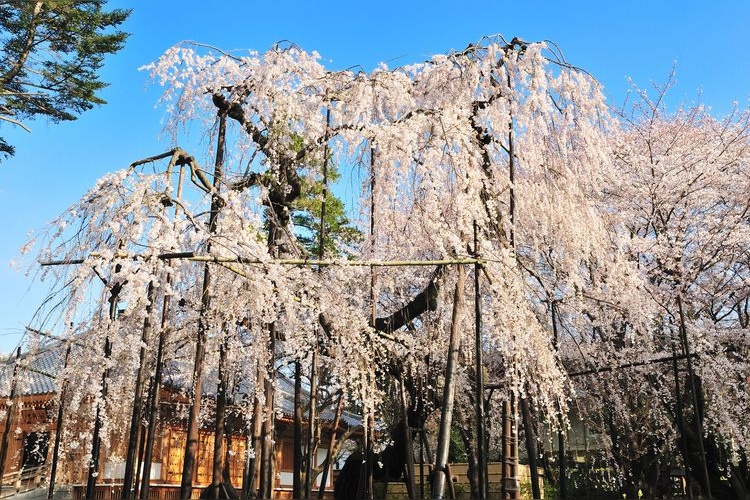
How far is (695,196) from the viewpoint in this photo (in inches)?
472

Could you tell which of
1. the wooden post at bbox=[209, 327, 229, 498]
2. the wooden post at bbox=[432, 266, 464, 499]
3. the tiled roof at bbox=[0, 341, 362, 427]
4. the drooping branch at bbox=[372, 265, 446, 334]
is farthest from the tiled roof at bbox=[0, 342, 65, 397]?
the drooping branch at bbox=[372, 265, 446, 334]

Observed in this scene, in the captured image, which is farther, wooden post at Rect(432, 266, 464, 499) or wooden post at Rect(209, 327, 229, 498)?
wooden post at Rect(209, 327, 229, 498)

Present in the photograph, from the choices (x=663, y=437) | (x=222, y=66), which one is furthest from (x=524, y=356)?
(x=663, y=437)

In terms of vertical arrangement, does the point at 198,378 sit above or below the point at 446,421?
above

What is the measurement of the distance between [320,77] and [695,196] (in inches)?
319

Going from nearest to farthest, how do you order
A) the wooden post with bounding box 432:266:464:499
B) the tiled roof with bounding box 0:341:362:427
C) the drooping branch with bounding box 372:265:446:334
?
the wooden post with bounding box 432:266:464:499 < the drooping branch with bounding box 372:265:446:334 < the tiled roof with bounding box 0:341:362:427

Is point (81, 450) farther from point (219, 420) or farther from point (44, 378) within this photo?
point (219, 420)

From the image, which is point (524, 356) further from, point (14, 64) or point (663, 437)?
point (14, 64)

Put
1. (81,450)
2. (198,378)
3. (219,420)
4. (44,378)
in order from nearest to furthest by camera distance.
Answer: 1. (198,378)
2. (219,420)
3. (81,450)
4. (44,378)

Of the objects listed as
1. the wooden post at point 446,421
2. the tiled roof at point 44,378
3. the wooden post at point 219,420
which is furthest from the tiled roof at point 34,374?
the wooden post at point 446,421

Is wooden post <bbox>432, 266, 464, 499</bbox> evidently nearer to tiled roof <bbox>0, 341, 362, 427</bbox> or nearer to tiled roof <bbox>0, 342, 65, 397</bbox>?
tiled roof <bbox>0, 341, 362, 427</bbox>

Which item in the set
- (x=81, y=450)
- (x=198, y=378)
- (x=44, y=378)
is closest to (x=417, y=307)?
(x=198, y=378)

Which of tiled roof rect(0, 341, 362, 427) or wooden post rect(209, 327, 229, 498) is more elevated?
tiled roof rect(0, 341, 362, 427)

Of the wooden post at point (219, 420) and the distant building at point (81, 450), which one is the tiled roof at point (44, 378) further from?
the wooden post at point (219, 420)
